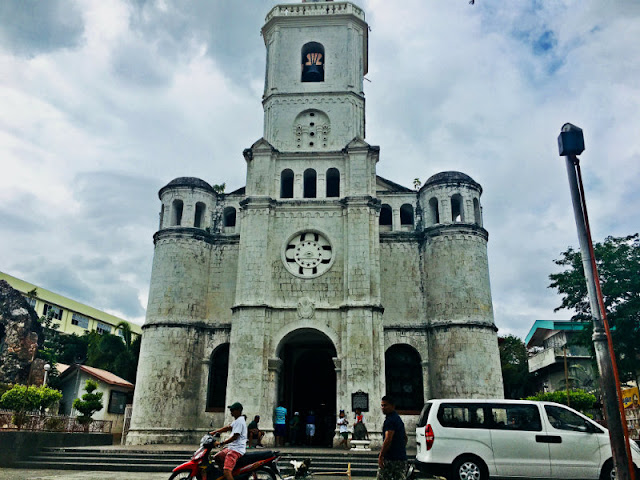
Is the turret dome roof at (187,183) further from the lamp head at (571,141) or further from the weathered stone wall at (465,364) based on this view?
the lamp head at (571,141)

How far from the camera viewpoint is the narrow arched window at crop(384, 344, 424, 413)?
23.4 meters

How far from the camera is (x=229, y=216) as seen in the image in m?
27.5

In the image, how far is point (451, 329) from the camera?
23.1 meters

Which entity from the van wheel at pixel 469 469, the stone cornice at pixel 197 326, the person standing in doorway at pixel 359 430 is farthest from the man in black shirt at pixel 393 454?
the stone cornice at pixel 197 326

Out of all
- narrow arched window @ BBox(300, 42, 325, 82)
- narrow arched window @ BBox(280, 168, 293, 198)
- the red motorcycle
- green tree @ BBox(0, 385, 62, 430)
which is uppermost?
narrow arched window @ BBox(300, 42, 325, 82)

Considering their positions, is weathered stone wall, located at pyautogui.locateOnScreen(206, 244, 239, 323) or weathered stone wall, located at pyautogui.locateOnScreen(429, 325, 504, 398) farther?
weathered stone wall, located at pyautogui.locateOnScreen(206, 244, 239, 323)

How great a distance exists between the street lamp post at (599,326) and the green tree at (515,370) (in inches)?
Result: 1323

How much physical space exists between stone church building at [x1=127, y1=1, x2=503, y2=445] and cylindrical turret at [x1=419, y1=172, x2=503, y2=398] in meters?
0.06

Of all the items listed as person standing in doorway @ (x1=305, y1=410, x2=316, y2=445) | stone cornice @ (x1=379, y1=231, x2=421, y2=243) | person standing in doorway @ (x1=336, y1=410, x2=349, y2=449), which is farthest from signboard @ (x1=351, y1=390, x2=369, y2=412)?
stone cornice @ (x1=379, y1=231, x2=421, y2=243)

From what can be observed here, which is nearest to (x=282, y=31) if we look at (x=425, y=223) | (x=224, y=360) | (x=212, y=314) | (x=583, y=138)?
(x=425, y=223)

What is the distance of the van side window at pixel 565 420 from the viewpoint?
35.6 feet

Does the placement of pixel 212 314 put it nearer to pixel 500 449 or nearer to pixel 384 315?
pixel 384 315

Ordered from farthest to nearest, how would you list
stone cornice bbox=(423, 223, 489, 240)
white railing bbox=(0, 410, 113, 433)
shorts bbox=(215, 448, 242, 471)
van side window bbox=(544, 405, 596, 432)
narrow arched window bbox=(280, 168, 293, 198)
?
narrow arched window bbox=(280, 168, 293, 198) → stone cornice bbox=(423, 223, 489, 240) → white railing bbox=(0, 410, 113, 433) → van side window bbox=(544, 405, 596, 432) → shorts bbox=(215, 448, 242, 471)

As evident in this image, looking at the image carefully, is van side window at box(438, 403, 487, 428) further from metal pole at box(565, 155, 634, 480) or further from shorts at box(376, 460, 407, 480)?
metal pole at box(565, 155, 634, 480)
